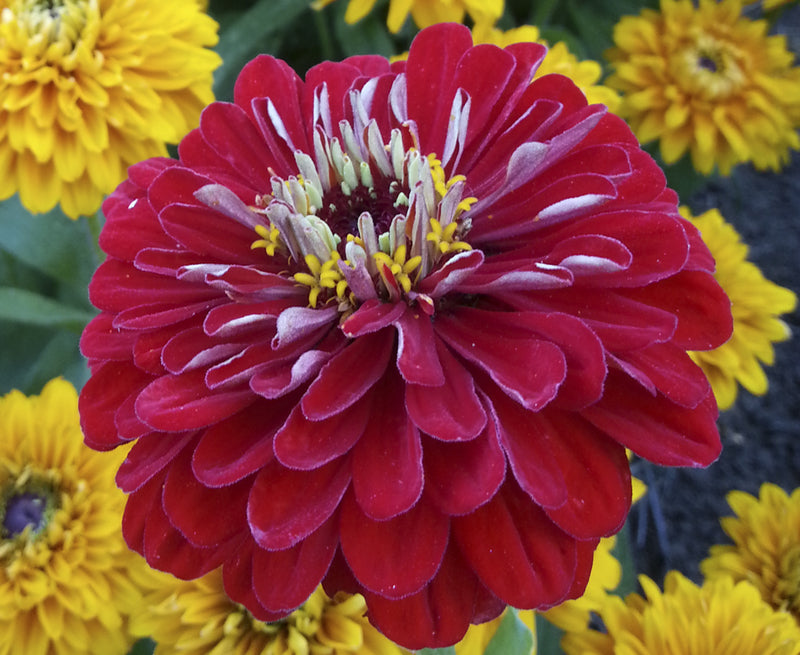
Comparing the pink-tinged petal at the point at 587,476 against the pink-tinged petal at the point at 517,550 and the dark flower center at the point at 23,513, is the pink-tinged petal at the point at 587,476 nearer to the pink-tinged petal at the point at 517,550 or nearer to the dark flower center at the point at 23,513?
the pink-tinged petal at the point at 517,550

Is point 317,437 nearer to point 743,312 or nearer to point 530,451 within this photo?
point 530,451

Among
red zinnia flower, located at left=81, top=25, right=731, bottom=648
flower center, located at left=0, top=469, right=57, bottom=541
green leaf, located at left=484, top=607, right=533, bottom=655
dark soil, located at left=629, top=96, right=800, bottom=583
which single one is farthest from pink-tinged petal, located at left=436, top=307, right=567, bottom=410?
dark soil, located at left=629, top=96, right=800, bottom=583

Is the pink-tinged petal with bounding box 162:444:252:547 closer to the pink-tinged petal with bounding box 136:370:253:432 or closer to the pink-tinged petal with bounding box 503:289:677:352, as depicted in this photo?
the pink-tinged petal with bounding box 136:370:253:432

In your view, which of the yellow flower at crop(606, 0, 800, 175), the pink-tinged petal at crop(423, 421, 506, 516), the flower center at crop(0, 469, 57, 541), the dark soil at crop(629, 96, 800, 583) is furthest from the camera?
the dark soil at crop(629, 96, 800, 583)

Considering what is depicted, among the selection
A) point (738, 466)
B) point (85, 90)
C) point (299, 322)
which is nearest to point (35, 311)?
point (85, 90)

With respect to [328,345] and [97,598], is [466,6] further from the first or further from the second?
[97,598]

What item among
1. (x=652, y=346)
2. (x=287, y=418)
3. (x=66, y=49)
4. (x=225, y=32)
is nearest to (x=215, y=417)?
(x=287, y=418)
